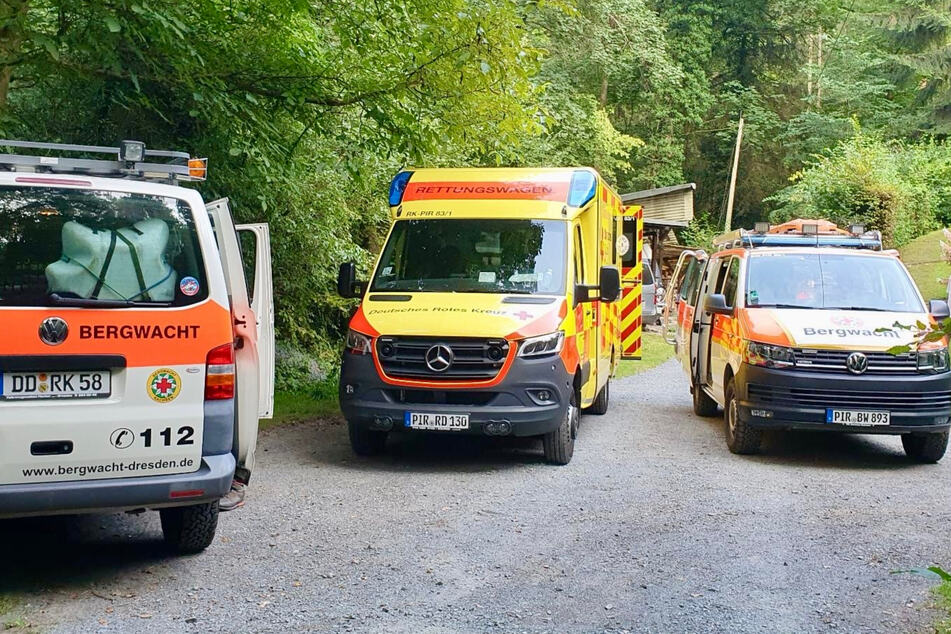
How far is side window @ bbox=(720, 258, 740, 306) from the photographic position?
10719mm

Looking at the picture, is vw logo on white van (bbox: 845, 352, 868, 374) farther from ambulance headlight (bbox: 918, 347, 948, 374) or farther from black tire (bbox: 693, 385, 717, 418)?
black tire (bbox: 693, 385, 717, 418)

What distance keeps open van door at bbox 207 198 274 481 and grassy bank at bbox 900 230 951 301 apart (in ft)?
75.9

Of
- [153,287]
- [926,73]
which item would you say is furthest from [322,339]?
[926,73]

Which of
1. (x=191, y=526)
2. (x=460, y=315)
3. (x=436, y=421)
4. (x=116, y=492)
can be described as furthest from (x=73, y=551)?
(x=460, y=315)

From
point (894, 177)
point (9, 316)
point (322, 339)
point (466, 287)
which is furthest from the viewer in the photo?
point (894, 177)

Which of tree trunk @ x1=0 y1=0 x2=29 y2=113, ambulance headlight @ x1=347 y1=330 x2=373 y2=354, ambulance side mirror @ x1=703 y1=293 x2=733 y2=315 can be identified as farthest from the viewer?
ambulance side mirror @ x1=703 y1=293 x2=733 y2=315

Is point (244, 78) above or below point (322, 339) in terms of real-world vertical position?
above

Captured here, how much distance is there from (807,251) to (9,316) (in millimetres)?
7904

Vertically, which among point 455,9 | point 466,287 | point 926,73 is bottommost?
point 466,287

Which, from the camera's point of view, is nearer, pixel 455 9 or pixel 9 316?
pixel 9 316

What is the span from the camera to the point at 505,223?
964 cm

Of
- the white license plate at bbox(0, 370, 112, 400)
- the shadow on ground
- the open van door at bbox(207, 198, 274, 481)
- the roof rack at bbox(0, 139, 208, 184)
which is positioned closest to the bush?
the open van door at bbox(207, 198, 274, 481)

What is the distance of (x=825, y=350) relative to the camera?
9.26 metres

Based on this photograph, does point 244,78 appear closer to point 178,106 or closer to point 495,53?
point 178,106
